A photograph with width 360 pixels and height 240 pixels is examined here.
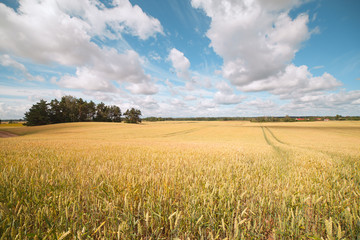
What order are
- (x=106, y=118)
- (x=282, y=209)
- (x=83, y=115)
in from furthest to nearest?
1. (x=106, y=118)
2. (x=83, y=115)
3. (x=282, y=209)

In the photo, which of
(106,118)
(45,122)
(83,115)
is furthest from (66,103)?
(106,118)

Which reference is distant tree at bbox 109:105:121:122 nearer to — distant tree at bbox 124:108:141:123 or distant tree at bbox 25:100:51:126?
distant tree at bbox 124:108:141:123

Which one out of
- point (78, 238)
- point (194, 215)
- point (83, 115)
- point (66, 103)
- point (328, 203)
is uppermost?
point (66, 103)

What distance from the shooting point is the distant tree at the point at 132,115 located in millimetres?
95812

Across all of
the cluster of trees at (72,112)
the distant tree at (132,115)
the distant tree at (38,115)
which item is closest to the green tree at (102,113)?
the cluster of trees at (72,112)

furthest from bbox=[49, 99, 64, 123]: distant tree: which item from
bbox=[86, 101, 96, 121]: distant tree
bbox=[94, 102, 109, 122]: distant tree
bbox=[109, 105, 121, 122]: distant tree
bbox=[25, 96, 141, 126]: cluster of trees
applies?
bbox=[109, 105, 121, 122]: distant tree

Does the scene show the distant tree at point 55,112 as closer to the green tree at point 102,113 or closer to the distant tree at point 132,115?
the green tree at point 102,113

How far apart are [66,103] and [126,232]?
9407 cm

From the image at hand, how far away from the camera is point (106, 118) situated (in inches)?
3460

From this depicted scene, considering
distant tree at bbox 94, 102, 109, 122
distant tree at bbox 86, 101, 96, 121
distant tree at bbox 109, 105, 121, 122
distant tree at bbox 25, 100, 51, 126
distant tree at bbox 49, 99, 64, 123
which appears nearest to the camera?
distant tree at bbox 25, 100, 51, 126

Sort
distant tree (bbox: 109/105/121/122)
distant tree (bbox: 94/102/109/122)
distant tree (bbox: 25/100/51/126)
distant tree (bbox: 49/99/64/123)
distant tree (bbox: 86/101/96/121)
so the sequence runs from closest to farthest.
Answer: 1. distant tree (bbox: 25/100/51/126)
2. distant tree (bbox: 49/99/64/123)
3. distant tree (bbox: 86/101/96/121)
4. distant tree (bbox: 94/102/109/122)
5. distant tree (bbox: 109/105/121/122)

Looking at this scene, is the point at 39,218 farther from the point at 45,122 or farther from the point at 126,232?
the point at 45,122

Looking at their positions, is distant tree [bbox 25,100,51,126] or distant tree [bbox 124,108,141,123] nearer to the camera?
distant tree [bbox 25,100,51,126]

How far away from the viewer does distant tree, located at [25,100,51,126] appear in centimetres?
5931
